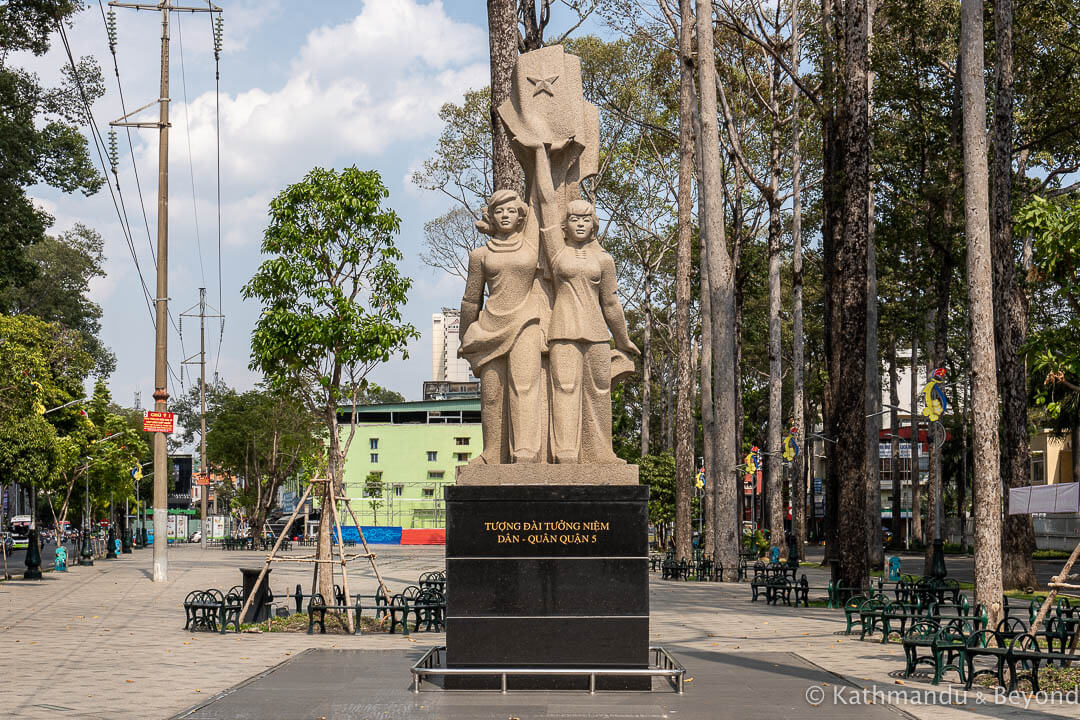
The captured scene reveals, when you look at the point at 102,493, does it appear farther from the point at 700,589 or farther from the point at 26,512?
the point at 700,589

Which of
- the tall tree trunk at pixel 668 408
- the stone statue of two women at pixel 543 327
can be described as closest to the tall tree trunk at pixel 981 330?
the stone statue of two women at pixel 543 327

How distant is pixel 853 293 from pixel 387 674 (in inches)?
482

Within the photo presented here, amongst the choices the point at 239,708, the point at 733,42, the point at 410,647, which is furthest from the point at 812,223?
the point at 239,708

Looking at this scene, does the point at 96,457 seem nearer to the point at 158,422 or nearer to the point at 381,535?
the point at 158,422

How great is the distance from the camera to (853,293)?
21.2m

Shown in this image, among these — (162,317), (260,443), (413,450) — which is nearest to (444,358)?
(413,450)

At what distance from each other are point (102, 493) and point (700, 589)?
1671 inches

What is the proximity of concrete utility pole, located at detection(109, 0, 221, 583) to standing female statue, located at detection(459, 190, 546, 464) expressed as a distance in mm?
18251

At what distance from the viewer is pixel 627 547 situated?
10852 mm

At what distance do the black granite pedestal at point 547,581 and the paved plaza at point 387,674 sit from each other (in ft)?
1.34

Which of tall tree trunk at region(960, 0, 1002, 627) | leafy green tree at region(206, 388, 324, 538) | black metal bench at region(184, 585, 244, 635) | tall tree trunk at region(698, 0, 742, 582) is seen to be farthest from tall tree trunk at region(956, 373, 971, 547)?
black metal bench at region(184, 585, 244, 635)

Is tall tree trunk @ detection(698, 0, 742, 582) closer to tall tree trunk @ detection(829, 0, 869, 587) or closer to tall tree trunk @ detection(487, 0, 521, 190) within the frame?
tall tree trunk @ detection(829, 0, 869, 587)

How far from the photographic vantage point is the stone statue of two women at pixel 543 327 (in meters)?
11.5

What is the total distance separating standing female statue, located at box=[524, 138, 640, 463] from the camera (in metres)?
11.5
